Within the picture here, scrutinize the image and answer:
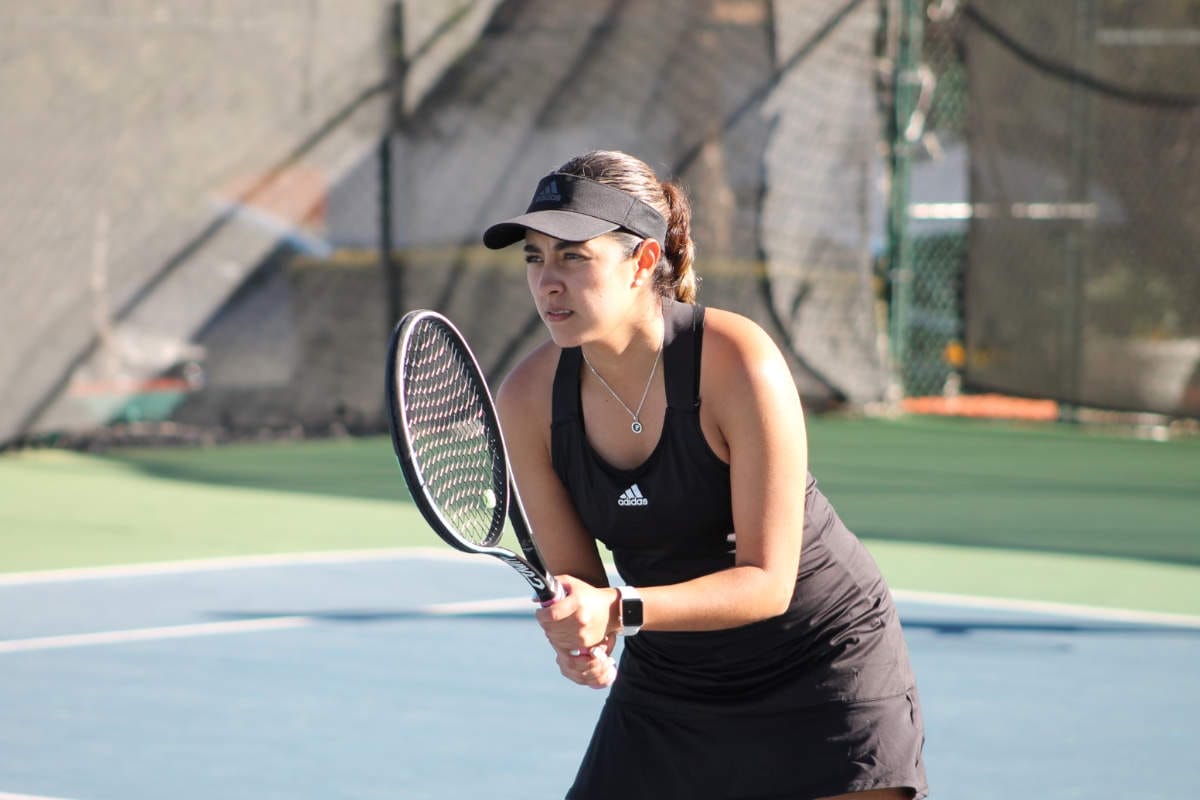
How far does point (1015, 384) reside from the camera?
1203 cm

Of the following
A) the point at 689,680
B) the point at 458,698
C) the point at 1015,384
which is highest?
the point at 689,680

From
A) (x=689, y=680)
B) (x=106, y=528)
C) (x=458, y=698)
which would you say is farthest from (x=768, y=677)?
(x=106, y=528)

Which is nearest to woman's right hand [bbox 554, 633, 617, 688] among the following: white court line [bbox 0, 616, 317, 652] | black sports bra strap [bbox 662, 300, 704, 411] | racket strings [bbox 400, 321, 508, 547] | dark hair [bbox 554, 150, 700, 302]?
racket strings [bbox 400, 321, 508, 547]

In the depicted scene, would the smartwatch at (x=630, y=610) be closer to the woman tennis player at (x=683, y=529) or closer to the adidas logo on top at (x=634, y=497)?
the woman tennis player at (x=683, y=529)

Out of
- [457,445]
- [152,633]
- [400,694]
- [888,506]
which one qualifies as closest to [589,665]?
[457,445]

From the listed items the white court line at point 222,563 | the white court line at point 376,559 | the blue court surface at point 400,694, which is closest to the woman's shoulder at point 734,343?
the blue court surface at point 400,694

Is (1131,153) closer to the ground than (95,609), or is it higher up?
higher up

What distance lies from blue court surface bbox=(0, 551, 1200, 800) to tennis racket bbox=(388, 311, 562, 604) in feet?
5.18

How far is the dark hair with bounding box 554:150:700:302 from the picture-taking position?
9.23 ft

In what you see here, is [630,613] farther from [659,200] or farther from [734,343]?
[659,200]

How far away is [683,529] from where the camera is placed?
294 centimetres

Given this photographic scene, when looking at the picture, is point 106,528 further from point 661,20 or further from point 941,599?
point 661,20

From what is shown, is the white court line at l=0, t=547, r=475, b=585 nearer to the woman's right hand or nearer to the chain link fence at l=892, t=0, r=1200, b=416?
the woman's right hand

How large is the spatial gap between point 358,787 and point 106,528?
4.37 m
